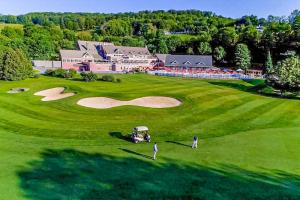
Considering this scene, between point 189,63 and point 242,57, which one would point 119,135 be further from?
point 242,57

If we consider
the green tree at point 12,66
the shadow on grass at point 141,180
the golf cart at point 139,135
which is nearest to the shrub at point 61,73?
the green tree at point 12,66

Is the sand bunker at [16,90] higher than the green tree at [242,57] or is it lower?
lower

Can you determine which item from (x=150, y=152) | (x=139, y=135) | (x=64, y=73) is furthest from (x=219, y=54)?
(x=150, y=152)

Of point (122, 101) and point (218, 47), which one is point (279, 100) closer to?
point (122, 101)

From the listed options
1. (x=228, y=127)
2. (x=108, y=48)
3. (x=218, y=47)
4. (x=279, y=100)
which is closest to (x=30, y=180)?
(x=228, y=127)

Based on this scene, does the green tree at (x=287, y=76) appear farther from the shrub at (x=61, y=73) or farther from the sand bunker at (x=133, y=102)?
the shrub at (x=61, y=73)

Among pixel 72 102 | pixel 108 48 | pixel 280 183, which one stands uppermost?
pixel 108 48
